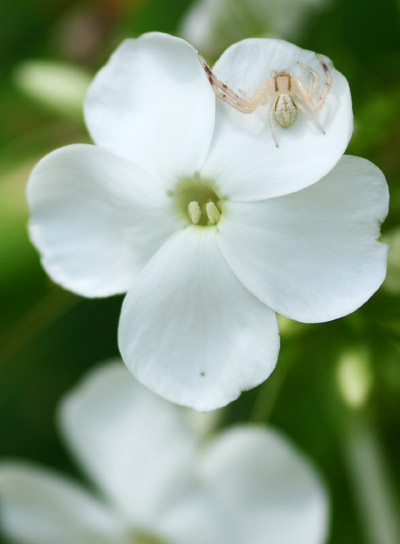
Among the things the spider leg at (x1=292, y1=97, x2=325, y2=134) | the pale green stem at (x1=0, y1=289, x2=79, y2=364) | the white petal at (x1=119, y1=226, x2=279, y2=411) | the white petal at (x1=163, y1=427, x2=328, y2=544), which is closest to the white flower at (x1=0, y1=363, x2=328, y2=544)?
the white petal at (x1=163, y1=427, x2=328, y2=544)

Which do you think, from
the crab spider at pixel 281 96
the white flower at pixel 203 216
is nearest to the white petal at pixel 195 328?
the white flower at pixel 203 216

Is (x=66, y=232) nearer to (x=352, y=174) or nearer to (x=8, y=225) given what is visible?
(x=352, y=174)

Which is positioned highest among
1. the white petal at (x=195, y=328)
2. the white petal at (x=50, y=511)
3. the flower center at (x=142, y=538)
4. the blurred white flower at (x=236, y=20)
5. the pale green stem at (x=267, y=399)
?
the blurred white flower at (x=236, y=20)

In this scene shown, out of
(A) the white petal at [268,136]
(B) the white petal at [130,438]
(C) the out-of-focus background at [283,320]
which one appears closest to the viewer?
(A) the white petal at [268,136]

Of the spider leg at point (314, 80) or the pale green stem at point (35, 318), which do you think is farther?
the pale green stem at point (35, 318)

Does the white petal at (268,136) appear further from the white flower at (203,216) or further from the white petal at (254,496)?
the white petal at (254,496)

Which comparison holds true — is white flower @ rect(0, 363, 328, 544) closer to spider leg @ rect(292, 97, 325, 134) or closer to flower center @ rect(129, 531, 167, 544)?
flower center @ rect(129, 531, 167, 544)
